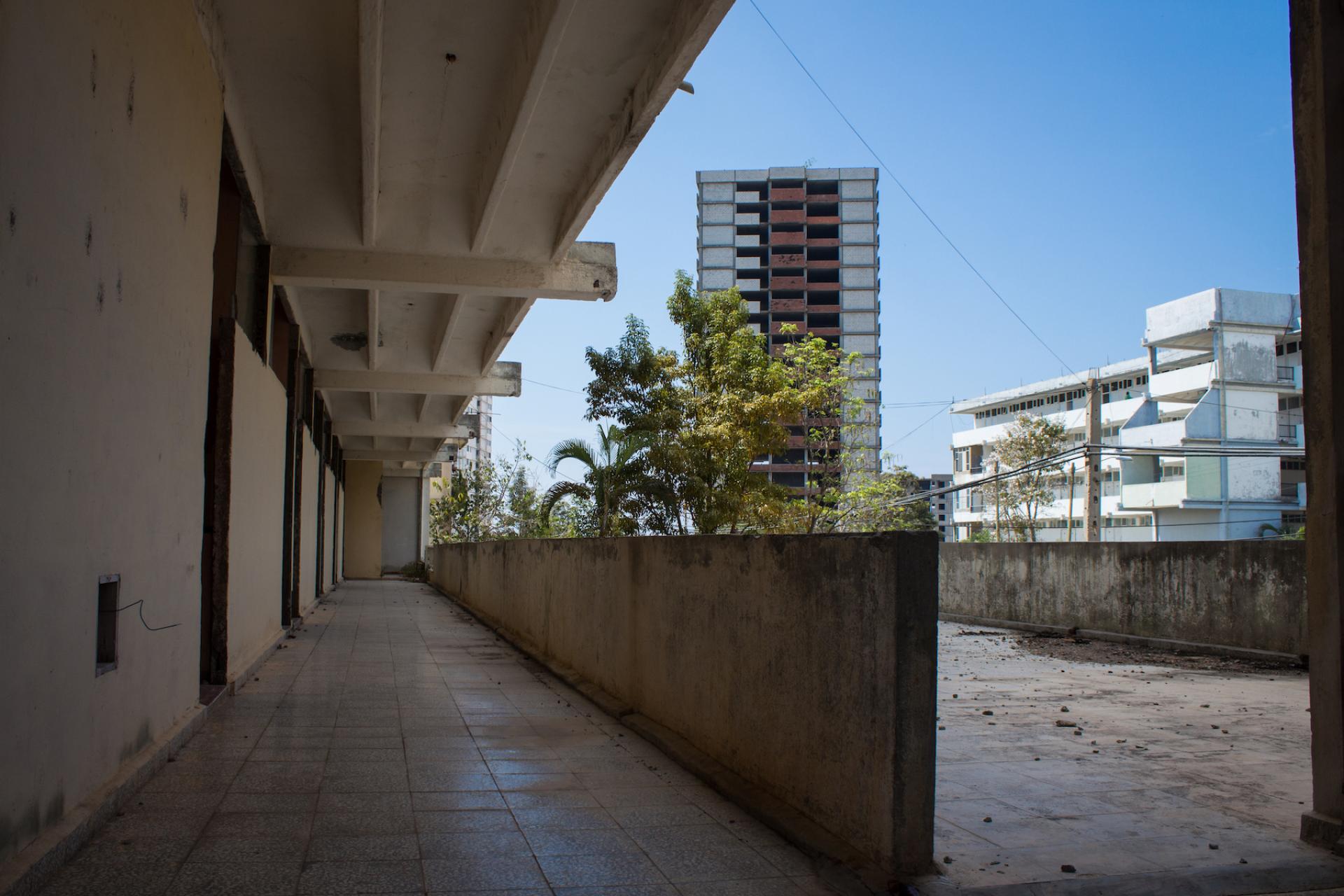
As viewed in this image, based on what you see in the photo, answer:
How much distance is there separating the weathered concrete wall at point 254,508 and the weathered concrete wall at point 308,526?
314 cm

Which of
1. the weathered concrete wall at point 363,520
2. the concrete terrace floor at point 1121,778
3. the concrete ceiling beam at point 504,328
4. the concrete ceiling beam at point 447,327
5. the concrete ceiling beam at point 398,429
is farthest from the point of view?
the weathered concrete wall at point 363,520

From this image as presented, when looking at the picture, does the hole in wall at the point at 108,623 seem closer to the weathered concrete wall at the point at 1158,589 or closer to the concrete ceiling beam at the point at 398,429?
the weathered concrete wall at the point at 1158,589

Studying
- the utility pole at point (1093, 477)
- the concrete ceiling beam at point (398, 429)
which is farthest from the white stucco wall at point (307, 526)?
the utility pole at point (1093, 477)

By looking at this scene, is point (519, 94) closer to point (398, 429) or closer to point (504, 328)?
point (504, 328)

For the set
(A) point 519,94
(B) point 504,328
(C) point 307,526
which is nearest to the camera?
(A) point 519,94

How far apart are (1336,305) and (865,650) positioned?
8.08 feet

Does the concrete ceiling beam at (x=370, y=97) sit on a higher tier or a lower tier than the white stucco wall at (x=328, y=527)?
higher

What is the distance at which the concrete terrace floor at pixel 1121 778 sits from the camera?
3.79 metres

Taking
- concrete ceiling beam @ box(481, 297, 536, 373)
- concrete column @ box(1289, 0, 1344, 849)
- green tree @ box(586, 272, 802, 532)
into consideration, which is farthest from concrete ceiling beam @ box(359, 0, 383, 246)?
green tree @ box(586, 272, 802, 532)

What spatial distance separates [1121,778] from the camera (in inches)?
200

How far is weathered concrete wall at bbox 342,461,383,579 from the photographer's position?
33.7 metres

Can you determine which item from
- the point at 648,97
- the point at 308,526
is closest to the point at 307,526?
the point at 308,526

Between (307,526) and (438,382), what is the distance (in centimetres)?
310

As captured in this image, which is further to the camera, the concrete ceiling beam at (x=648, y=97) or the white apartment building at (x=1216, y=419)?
the white apartment building at (x=1216, y=419)
